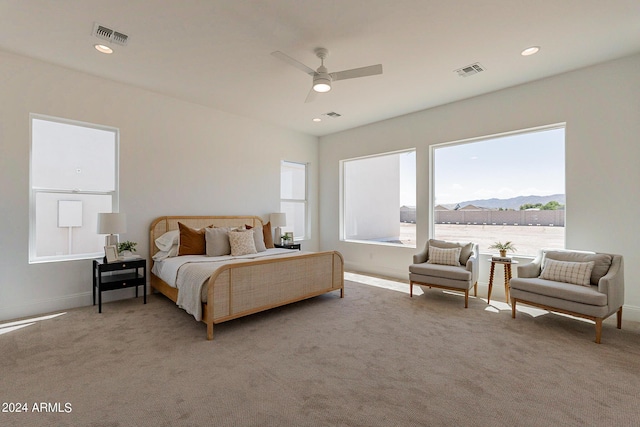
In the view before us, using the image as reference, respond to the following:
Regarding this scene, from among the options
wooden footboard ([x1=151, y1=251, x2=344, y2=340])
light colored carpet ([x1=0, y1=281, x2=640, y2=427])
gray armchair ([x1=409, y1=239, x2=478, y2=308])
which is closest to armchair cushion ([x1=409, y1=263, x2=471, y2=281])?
gray armchair ([x1=409, y1=239, x2=478, y2=308])

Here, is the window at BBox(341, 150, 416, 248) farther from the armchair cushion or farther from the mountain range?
the armchair cushion

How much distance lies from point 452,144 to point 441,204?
104cm

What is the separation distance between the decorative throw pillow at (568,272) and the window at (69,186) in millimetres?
5715

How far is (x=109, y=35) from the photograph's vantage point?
2943mm

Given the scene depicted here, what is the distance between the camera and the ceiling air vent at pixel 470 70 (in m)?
3.62

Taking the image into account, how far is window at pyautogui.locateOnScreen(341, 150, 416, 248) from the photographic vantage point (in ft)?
18.5

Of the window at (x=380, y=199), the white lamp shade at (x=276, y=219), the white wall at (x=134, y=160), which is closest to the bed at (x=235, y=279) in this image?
the white wall at (x=134, y=160)

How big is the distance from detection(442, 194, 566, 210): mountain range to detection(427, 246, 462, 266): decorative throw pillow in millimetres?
989

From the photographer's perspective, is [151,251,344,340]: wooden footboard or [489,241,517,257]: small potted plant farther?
[489,241,517,257]: small potted plant

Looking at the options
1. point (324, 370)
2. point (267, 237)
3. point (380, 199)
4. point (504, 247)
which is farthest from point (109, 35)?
point (504, 247)

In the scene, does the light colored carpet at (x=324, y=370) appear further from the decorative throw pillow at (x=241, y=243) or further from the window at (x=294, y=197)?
the window at (x=294, y=197)

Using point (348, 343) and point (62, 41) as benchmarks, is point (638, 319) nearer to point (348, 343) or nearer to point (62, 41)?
point (348, 343)

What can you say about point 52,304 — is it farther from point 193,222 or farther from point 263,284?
point 263,284

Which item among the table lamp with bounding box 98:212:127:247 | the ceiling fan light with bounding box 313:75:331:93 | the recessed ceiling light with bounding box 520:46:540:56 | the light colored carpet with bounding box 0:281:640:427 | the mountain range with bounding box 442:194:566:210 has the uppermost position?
the recessed ceiling light with bounding box 520:46:540:56
